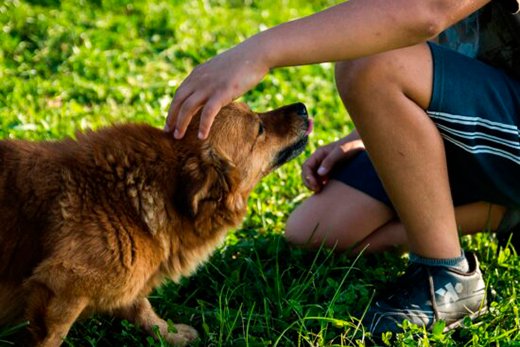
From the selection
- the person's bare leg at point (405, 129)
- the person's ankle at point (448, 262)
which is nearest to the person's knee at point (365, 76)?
the person's bare leg at point (405, 129)

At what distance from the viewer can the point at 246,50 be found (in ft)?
7.98

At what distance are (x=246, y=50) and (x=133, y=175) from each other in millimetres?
678

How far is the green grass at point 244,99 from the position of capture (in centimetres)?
301

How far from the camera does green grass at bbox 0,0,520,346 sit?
3.01m

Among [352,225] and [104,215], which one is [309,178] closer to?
[352,225]

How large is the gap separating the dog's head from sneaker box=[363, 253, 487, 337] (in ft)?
2.45

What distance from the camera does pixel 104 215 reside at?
269 cm

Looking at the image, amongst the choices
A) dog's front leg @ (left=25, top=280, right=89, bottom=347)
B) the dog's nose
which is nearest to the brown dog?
dog's front leg @ (left=25, top=280, right=89, bottom=347)

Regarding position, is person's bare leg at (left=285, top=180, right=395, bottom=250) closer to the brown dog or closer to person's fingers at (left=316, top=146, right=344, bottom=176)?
person's fingers at (left=316, top=146, right=344, bottom=176)

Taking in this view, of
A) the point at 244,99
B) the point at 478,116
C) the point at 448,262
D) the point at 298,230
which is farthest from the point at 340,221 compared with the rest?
the point at 244,99

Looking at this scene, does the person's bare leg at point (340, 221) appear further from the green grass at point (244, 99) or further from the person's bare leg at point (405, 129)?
the person's bare leg at point (405, 129)

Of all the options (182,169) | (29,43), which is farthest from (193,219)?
(29,43)

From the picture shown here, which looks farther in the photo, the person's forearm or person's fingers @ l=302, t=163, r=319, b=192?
person's fingers @ l=302, t=163, r=319, b=192

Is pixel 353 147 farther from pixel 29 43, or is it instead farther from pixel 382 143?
pixel 29 43
